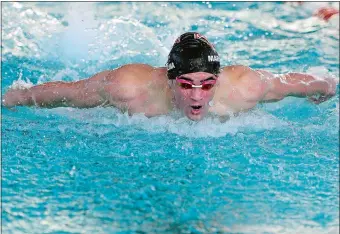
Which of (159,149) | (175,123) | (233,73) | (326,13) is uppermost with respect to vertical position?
(326,13)

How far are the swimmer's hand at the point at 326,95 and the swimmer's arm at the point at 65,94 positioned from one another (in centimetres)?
156

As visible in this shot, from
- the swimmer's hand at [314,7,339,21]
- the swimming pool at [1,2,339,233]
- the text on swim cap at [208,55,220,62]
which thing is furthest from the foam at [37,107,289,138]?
the swimmer's hand at [314,7,339,21]

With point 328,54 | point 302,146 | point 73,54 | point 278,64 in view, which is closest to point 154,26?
point 73,54

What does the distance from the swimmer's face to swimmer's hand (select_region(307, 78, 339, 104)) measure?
2.98 feet

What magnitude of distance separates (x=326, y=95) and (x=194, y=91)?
3.82ft

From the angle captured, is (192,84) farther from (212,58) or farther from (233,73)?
(233,73)

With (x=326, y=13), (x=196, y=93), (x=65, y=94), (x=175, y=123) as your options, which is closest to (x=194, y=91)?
(x=196, y=93)

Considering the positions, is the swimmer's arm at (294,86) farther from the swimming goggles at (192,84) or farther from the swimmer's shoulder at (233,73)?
the swimming goggles at (192,84)

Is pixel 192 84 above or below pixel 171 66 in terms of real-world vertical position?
below

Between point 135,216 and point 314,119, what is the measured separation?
78.0 inches

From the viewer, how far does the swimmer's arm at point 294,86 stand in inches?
157

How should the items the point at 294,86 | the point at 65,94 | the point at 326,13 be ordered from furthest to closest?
the point at 326,13 < the point at 294,86 < the point at 65,94

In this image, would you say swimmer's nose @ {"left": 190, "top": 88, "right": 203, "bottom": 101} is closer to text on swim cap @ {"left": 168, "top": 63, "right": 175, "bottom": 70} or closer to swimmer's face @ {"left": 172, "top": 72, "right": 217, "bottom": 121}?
swimmer's face @ {"left": 172, "top": 72, "right": 217, "bottom": 121}

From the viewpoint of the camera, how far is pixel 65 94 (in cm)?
372
